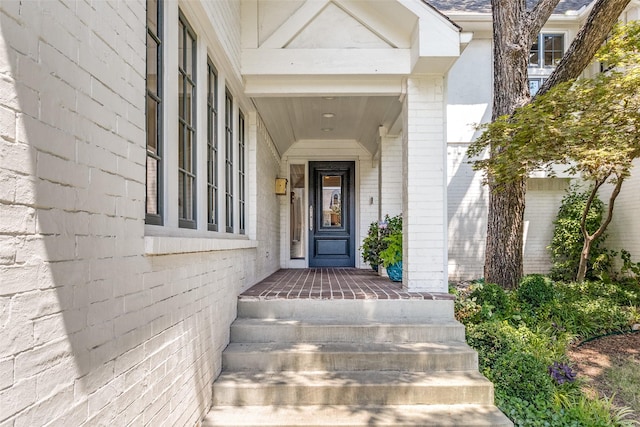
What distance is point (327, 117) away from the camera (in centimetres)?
688

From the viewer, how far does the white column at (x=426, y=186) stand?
15.3 feet

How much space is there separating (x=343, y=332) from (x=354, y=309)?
0.35 m

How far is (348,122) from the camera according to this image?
718 cm

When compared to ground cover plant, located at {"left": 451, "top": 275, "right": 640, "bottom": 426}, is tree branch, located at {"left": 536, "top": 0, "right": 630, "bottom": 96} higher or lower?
higher

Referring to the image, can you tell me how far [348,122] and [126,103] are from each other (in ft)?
18.0

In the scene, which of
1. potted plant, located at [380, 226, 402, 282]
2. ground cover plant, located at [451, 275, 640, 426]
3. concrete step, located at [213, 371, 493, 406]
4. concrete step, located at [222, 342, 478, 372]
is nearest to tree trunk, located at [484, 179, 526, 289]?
ground cover plant, located at [451, 275, 640, 426]

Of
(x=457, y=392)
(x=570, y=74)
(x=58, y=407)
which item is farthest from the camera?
(x=570, y=74)

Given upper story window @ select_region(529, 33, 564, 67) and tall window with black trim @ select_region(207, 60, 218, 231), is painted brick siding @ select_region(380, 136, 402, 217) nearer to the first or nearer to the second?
tall window with black trim @ select_region(207, 60, 218, 231)

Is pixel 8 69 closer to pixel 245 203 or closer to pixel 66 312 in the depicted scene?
pixel 66 312

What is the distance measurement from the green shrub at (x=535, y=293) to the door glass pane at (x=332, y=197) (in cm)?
424

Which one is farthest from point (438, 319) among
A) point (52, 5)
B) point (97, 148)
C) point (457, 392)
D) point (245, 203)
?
point (52, 5)

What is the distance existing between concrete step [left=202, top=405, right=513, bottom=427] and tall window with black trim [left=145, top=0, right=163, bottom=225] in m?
1.57

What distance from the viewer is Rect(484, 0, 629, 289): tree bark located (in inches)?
228

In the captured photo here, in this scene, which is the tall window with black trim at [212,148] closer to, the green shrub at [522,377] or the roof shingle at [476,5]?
the green shrub at [522,377]
